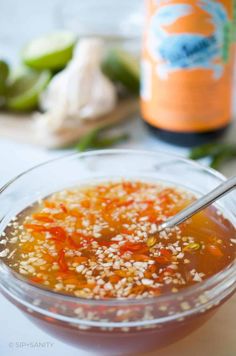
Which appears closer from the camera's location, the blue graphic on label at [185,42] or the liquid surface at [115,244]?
the liquid surface at [115,244]

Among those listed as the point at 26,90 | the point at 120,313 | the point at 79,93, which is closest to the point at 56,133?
the point at 79,93

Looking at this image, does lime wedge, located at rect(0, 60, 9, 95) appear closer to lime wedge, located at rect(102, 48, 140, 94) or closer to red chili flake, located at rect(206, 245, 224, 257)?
lime wedge, located at rect(102, 48, 140, 94)

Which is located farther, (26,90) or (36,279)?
(26,90)

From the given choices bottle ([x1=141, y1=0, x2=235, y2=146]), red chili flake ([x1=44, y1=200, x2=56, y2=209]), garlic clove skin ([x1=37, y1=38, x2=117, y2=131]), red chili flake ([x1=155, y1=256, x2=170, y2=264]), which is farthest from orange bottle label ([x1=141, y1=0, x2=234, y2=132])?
red chili flake ([x1=155, y1=256, x2=170, y2=264])

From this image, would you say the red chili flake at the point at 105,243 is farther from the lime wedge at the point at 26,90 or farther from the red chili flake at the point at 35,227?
the lime wedge at the point at 26,90

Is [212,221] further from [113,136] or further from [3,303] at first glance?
[113,136]

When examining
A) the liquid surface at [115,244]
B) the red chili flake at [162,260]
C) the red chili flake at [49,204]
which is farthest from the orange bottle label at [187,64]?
the red chili flake at [162,260]

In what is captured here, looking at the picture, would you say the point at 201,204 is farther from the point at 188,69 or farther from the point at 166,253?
the point at 188,69
